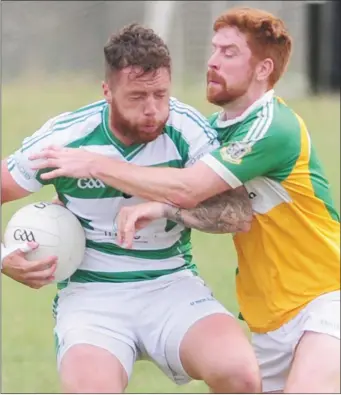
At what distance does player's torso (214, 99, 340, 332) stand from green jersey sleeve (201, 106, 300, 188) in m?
0.02

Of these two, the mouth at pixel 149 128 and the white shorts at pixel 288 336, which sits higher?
the mouth at pixel 149 128

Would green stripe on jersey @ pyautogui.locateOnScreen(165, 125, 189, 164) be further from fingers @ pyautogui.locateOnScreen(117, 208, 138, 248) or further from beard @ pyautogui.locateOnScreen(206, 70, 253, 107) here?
fingers @ pyautogui.locateOnScreen(117, 208, 138, 248)

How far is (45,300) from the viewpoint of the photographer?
7.68 m

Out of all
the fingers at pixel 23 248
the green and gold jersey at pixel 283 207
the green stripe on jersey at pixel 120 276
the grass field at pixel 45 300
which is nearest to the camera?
the green and gold jersey at pixel 283 207

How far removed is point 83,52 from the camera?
734 inches

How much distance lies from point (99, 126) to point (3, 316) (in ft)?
9.83

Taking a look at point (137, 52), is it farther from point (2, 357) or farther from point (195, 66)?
point (195, 66)

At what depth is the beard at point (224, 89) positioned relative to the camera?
4.41 meters

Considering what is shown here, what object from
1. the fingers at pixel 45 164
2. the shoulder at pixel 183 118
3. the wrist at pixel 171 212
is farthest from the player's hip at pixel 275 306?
the fingers at pixel 45 164

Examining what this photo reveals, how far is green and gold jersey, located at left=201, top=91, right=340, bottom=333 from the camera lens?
169 inches

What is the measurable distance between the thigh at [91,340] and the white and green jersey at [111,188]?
10 centimetres

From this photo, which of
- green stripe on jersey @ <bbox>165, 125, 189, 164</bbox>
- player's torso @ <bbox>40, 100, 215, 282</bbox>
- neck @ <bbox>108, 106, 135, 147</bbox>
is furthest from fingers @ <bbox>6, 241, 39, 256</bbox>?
green stripe on jersey @ <bbox>165, 125, 189, 164</bbox>

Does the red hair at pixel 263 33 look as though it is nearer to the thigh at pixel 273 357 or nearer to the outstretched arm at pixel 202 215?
the outstretched arm at pixel 202 215

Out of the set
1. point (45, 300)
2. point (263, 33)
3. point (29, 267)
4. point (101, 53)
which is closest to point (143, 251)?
point (29, 267)
